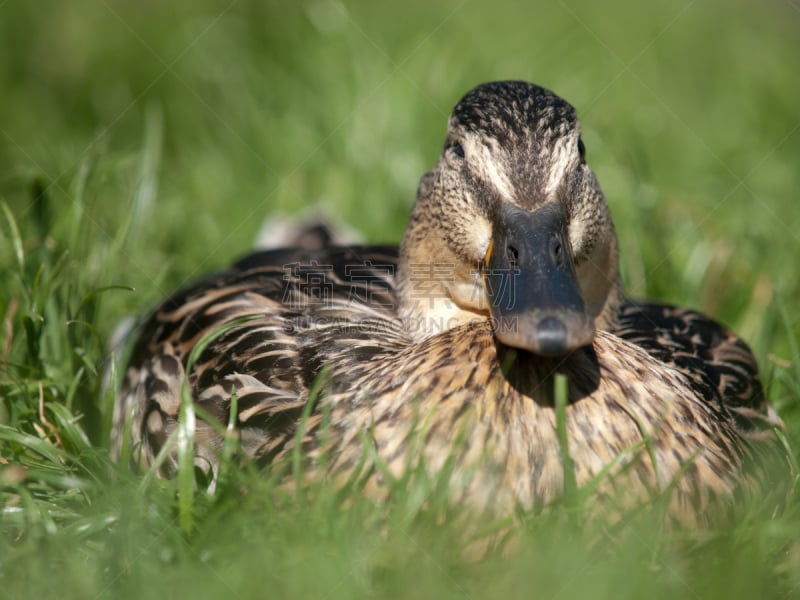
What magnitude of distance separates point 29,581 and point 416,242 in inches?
65.7

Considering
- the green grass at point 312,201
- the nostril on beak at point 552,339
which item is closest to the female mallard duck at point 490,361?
the nostril on beak at point 552,339

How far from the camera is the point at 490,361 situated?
2762mm

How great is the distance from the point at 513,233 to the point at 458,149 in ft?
1.74

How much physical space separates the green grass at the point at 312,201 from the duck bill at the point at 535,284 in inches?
17.3

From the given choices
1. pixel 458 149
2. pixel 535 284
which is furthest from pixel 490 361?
pixel 458 149

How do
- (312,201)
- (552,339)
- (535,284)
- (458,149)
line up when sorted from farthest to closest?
(312,201) < (458,149) < (535,284) < (552,339)

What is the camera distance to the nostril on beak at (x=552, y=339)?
7.89 ft

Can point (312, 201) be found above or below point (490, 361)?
above

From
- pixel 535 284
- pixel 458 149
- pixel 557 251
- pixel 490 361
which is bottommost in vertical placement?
pixel 490 361

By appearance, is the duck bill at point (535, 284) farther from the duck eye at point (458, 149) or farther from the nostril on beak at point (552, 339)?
the duck eye at point (458, 149)

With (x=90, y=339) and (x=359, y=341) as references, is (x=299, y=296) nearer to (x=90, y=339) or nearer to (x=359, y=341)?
(x=359, y=341)

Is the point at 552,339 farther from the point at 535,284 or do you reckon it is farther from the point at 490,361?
the point at 490,361

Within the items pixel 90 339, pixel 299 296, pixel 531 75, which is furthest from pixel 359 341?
pixel 531 75

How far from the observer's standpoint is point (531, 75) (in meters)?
6.22
